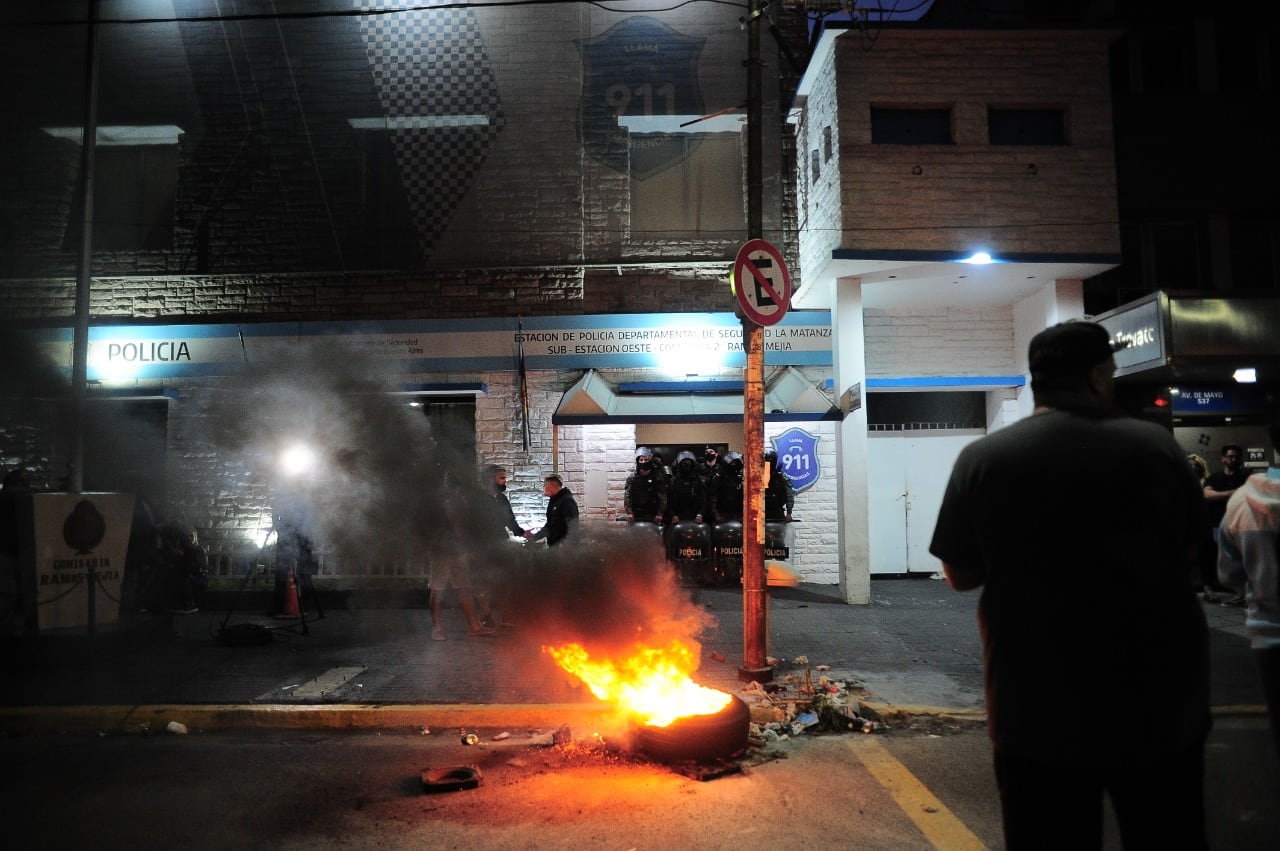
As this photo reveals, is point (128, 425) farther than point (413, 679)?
Yes

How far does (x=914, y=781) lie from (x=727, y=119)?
34.6 ft

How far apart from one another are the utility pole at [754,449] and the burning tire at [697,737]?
1.68 metres

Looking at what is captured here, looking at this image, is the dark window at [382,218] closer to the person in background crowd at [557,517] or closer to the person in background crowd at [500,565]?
the person in background crowd at [500,565]

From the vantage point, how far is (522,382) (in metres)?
12.0

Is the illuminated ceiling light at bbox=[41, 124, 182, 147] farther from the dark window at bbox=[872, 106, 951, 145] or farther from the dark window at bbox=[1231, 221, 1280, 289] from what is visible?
the dark window at bbox=[1231, 221, 1280, 289]

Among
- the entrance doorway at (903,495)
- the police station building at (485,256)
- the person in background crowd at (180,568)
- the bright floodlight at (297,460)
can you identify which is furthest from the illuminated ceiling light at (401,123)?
the entrance doorway at (903,495)

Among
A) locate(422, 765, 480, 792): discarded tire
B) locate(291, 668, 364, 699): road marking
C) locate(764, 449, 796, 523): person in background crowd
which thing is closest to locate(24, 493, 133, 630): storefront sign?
locate(291, 668, 364, 699): road marking

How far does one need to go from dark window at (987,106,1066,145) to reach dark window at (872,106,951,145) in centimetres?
68

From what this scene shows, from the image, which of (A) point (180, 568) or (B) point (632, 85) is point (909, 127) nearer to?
(B) point (632, 85)

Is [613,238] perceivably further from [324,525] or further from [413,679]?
[413,679]

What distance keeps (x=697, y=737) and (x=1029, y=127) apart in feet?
32.6

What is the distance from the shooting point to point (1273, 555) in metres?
3.03

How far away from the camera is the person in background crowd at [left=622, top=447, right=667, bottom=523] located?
11.5 meters

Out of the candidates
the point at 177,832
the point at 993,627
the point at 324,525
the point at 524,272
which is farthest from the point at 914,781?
the point at 524,272
